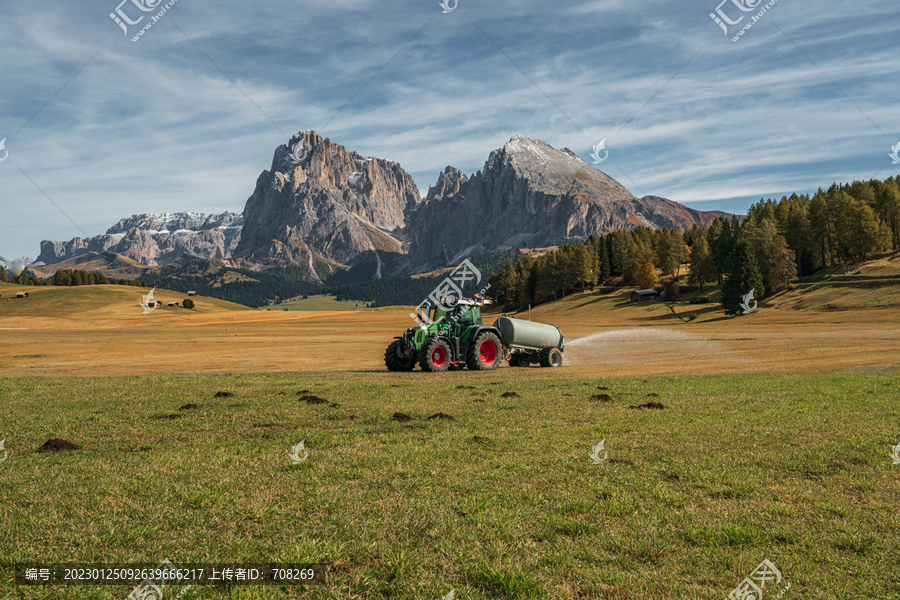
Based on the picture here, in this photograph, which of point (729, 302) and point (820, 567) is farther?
point (729, 302)

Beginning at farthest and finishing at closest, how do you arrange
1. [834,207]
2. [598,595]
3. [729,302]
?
[834,207] < [729,302] < [598,595]

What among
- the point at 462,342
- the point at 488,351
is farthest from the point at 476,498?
the point at 488,351

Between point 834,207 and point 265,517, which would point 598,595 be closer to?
point 265,517

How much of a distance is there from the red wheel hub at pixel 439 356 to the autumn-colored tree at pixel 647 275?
351 feet

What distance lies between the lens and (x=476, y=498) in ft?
25.5

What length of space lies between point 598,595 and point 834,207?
409 ft

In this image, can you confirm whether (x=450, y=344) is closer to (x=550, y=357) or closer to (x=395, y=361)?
(x=395, y=361)

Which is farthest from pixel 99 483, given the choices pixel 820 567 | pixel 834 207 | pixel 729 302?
pixel 834 207

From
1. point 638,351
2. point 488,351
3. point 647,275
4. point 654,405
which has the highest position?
point 647,275

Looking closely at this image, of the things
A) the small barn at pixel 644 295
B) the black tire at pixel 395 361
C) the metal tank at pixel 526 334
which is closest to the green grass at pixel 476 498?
the black tire at pixel 395 361

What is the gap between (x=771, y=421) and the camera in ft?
43.4

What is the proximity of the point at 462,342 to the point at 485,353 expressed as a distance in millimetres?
1791

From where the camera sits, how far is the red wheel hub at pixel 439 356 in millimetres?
28797

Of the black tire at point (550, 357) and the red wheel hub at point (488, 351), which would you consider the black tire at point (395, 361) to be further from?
the black tire at point (550, 357)
